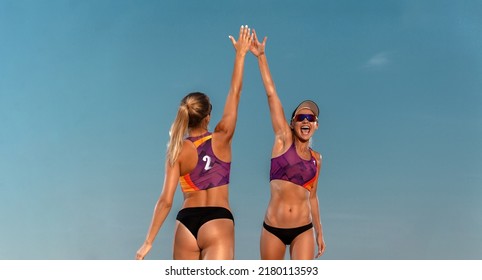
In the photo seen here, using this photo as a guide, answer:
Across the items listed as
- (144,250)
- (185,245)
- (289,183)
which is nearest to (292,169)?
(289,183)

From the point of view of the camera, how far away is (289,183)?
12641 mm

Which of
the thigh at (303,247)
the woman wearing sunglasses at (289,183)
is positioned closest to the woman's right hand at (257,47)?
the woman wearing sunglasses at (289,183)

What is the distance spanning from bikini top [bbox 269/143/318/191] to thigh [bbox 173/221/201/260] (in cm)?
266

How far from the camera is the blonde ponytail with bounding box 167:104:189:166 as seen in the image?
10.4 metres

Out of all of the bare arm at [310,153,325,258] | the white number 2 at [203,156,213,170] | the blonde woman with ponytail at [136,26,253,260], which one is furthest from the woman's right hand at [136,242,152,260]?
the bare arm at [310,153,325,258]

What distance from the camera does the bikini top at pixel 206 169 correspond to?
34.5 feet

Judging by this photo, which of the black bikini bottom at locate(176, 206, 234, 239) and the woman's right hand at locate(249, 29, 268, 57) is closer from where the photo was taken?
the black bikini bottom at locate(176, 206, 234, 239)

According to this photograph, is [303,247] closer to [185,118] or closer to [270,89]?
[270,89]

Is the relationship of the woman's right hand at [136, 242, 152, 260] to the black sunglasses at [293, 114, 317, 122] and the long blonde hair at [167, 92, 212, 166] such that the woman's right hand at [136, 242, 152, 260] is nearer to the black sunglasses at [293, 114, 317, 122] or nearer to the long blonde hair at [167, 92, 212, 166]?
the long blonde hair at [167, 92, 212, 166]

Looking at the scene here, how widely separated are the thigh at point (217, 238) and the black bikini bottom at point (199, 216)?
0.21 ft

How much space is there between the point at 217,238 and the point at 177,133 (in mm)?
1782
